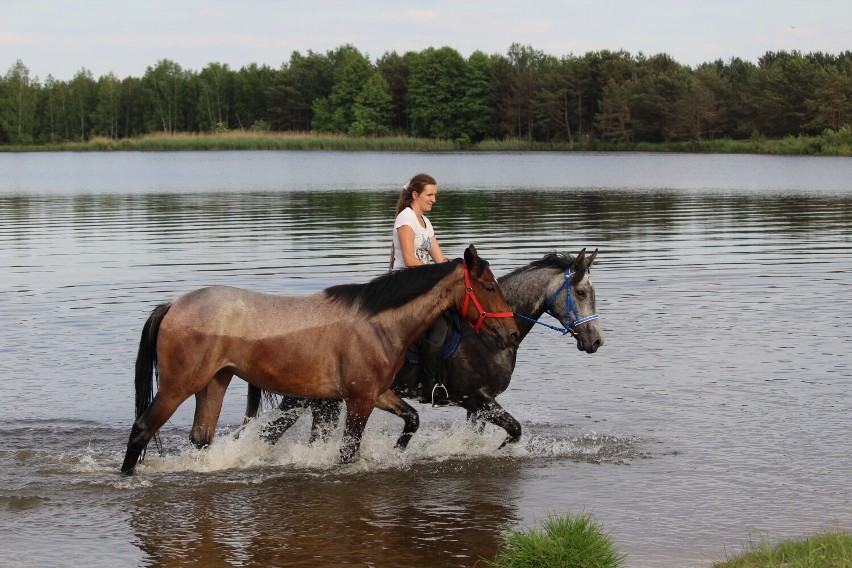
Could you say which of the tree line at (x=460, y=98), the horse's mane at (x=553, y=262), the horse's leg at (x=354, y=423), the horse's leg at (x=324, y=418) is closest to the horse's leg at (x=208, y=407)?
the horse's leg at (x=324, y=418)

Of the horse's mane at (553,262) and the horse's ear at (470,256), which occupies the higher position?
the horse's ear at (470,256)

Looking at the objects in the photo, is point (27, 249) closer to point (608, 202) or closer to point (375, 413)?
point (375, 413)

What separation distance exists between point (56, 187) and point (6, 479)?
48.5m

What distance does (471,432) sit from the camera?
390 inches

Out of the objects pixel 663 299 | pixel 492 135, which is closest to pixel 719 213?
pixel 663 299

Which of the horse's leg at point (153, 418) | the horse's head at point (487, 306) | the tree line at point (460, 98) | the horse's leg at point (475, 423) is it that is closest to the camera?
the horse's leg at point (153, 418)

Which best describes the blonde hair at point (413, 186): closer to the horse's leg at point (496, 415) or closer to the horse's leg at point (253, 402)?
the horse's leg at point (496, 415)

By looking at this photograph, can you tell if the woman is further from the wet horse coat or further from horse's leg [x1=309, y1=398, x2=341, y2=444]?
horse's leg [x1=309, y1=398, x2=341, y2=444]

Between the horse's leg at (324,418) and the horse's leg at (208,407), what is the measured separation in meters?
0.91

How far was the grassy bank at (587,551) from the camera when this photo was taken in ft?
20.5

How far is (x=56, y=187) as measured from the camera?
54.6 m

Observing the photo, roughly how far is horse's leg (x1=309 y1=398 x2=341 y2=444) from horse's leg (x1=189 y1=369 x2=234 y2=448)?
91 cm

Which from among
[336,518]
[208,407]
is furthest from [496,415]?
[208,407]

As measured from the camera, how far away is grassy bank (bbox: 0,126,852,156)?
92812 millimetres
